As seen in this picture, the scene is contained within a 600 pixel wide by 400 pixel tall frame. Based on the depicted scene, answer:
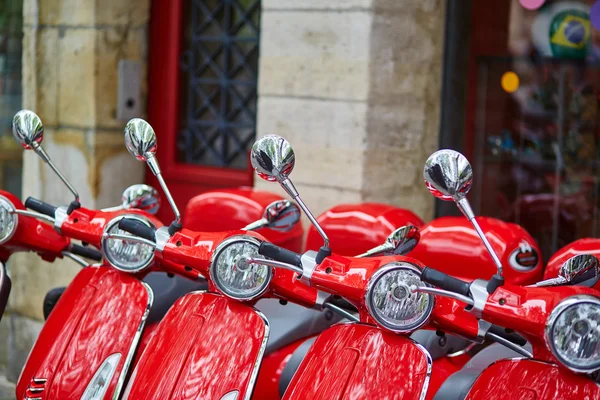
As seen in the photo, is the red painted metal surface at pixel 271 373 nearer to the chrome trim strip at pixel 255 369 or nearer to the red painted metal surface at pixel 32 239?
the chrome trim strip at pixel 255 369

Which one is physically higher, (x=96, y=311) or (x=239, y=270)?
(x=239, y=270)

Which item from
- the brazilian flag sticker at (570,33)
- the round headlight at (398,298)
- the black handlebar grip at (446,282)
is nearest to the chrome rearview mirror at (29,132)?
the round headlight at (398,298)

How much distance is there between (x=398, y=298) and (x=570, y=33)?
83.8 inches

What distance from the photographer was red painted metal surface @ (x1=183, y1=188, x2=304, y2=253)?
3.26 m

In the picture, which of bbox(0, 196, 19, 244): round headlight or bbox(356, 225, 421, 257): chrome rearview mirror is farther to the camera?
bbox(0, 196, 19, 244): round headlight

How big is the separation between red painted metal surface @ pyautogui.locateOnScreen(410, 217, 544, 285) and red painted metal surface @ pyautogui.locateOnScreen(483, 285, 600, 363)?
0.60 metres

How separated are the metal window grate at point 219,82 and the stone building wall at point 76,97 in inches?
11.7

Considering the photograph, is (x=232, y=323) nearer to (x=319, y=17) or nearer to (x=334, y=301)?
(x=334, y=301)

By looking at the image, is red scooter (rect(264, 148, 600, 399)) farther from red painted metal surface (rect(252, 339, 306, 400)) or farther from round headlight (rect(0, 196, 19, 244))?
round headlight (rect(0, 196, 19, 244))

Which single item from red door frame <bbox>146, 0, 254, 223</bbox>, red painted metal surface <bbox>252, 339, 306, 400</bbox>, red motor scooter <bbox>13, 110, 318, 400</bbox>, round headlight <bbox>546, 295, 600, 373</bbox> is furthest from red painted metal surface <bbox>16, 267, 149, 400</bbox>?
red door frame <bbox>146, 0, 254, 223</bbox>

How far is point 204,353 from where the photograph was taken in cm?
248

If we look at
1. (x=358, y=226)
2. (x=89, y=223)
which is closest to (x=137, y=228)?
(x=89, y=223)

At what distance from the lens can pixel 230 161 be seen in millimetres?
4984

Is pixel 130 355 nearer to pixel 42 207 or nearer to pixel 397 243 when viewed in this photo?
pixel 42 207
